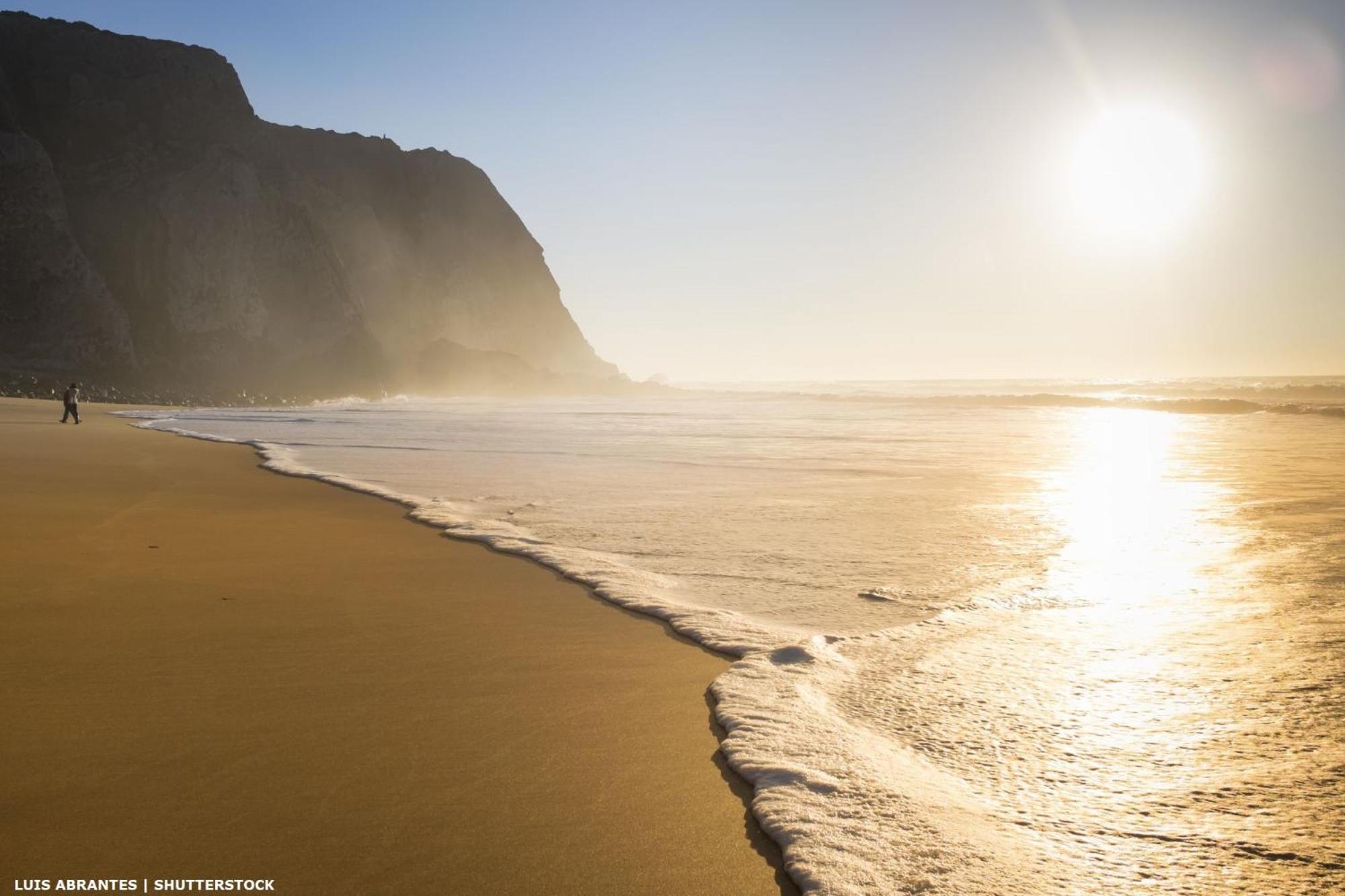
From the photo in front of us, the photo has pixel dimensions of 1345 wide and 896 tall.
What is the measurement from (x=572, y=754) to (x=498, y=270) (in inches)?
4408

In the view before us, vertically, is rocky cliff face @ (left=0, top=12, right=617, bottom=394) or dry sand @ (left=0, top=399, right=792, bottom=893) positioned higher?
rocky cliff face @ (left=0, top=12, right=617, bottom=394)

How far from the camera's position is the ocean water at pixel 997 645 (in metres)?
2.51

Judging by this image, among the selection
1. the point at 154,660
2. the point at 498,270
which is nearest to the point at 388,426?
the point at 154,660

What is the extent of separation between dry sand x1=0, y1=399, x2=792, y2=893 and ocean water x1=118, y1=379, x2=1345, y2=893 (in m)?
0.35

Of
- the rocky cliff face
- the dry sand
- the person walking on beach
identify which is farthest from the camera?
the rocky cliff face

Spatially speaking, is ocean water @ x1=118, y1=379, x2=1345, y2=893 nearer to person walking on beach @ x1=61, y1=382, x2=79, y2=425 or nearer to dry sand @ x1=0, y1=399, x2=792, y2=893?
dry sand @ x1=0, y1=399, x2=792, y2=893

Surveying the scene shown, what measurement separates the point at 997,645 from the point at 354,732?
3.08 metres

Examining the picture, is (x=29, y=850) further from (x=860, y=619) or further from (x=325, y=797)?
(x=860, y=619)

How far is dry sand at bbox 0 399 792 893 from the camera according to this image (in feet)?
7.90

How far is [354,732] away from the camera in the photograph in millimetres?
3242

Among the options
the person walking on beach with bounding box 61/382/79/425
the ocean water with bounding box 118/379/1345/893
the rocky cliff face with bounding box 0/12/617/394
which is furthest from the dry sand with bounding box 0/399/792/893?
the rocky cliff face with bounding box 0/12/617/394

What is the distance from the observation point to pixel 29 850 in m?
2.36

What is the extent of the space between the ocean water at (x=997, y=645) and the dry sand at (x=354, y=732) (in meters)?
0.35

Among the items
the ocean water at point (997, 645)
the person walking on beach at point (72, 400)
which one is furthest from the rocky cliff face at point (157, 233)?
the ocean water at point (997, 645)
